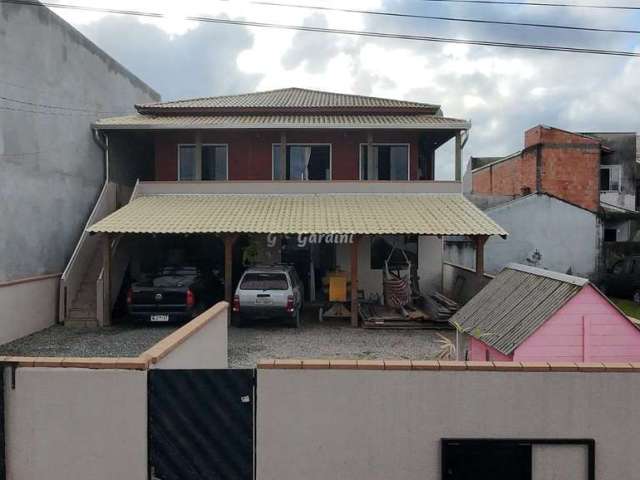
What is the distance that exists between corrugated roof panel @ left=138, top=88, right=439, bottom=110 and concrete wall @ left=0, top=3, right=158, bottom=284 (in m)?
2.65

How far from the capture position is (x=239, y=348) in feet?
39.4

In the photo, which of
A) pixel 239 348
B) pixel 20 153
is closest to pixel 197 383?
A: pixel 239 348

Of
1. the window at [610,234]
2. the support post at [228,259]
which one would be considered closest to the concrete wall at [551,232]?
the window at [610,234]

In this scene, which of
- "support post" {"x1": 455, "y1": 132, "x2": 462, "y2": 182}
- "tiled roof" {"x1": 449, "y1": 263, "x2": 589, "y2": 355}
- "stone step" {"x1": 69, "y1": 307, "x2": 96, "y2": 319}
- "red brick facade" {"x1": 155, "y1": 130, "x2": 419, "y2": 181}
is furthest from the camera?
"red brick facade" {"x1": 155, "y1": 130, "x2": 419, "y2": 181}

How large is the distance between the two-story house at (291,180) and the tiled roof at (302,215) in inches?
2.6

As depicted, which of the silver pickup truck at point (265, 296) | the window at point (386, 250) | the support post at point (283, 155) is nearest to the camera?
the silver pickup truck at point (265, 296)

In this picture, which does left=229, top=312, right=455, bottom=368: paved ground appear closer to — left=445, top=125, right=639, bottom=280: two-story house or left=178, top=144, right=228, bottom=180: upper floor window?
left=178, top=144, right=228, bottom=180: upper floor window

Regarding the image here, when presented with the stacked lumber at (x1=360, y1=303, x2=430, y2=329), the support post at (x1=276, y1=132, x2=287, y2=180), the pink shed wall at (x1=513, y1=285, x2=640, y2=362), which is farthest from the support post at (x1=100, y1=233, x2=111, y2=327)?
the pink shed wall at (x1=513, y1=285, x2=640, y2=362)

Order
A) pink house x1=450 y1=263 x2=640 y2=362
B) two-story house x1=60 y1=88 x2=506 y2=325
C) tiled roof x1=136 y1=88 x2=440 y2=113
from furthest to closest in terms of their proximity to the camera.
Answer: tiled roof x1=136 y1=88 x2=440 y2=113, two-story house x1=60 y1=88 x2=506 y2=325, pink house x1=450 y1=263 x2=640 y2=362

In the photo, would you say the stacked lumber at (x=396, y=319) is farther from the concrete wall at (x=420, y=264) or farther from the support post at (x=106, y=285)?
the support post at (x=106, y=285)

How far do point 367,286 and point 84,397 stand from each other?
14.0 metres

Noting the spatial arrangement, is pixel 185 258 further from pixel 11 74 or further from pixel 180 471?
pixel 180 471

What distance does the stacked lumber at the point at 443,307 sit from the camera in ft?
47.8

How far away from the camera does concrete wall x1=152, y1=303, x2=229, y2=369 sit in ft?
20.0
